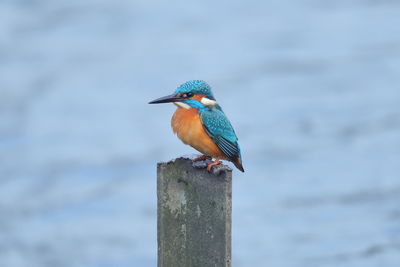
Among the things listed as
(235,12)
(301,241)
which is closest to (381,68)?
(235,12)

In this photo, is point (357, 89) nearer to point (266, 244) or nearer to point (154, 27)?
point (154, 27)

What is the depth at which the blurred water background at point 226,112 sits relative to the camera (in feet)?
27.5

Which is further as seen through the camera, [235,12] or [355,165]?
[235,12]

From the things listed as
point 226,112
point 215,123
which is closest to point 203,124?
point 215,123

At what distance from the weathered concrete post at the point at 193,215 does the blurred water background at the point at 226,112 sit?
4.11m

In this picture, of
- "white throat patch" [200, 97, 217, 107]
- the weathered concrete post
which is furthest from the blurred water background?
the weathered concrete post

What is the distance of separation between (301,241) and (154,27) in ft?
16.5

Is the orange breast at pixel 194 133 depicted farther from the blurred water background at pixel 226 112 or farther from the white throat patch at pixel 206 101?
the blurred water background at pixel 226 112

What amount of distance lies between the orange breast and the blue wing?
0.7 inches

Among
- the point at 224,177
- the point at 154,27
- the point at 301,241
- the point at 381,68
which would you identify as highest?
the point at 154,27

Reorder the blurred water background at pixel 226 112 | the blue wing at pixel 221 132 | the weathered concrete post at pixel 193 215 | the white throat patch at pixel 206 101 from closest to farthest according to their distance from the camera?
the weathered concrete post at pixel 193 215 < the blue wing at pixel 221 132 < the white throat patch at pixel 206 101 < the blurred water background at pixel 226 112

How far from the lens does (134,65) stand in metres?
11.8

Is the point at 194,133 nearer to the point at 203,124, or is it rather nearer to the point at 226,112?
the point at 203,124

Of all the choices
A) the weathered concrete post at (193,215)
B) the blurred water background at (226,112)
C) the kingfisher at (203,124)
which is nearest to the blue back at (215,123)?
the kingfisher at (203,124)
